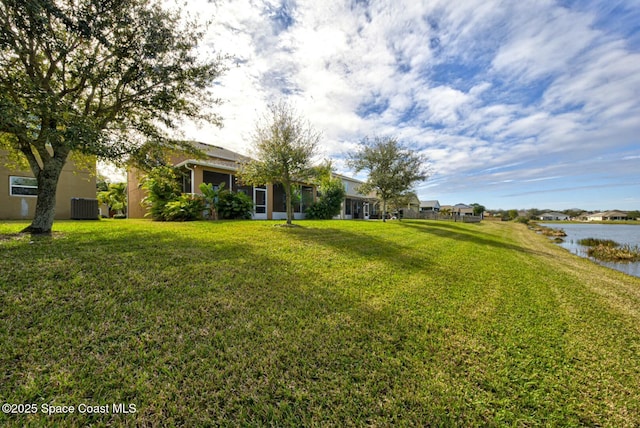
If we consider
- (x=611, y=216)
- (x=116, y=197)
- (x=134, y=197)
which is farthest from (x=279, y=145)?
(x=611, y=216)

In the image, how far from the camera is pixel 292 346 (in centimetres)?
260

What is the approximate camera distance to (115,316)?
2.82m

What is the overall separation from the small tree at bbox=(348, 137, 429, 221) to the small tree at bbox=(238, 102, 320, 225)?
10.2 metres

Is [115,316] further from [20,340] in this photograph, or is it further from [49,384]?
[49,384]

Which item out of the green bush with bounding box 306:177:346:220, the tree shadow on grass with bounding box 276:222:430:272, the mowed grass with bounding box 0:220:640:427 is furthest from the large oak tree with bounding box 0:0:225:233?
the green bush with bounding box 306:177:346:220

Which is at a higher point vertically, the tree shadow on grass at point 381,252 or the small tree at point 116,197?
the small tree at point 116,197

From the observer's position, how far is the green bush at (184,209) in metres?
11.7

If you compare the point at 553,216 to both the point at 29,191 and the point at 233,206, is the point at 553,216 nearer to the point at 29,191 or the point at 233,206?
the point at 233,206

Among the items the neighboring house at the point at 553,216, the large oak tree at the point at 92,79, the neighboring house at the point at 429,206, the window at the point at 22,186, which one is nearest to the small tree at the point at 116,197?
the window at the point at 22,186

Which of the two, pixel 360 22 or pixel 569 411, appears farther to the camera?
pixel 360 22

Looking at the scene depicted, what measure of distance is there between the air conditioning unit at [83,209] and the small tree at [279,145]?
29.9 ft

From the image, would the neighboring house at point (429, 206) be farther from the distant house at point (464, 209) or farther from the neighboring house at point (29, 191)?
the neighboring house at point (29, 191)

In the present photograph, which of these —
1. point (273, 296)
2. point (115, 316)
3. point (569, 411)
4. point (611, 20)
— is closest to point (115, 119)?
point (115, 316)

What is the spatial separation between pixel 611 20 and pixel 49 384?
1390 cm
